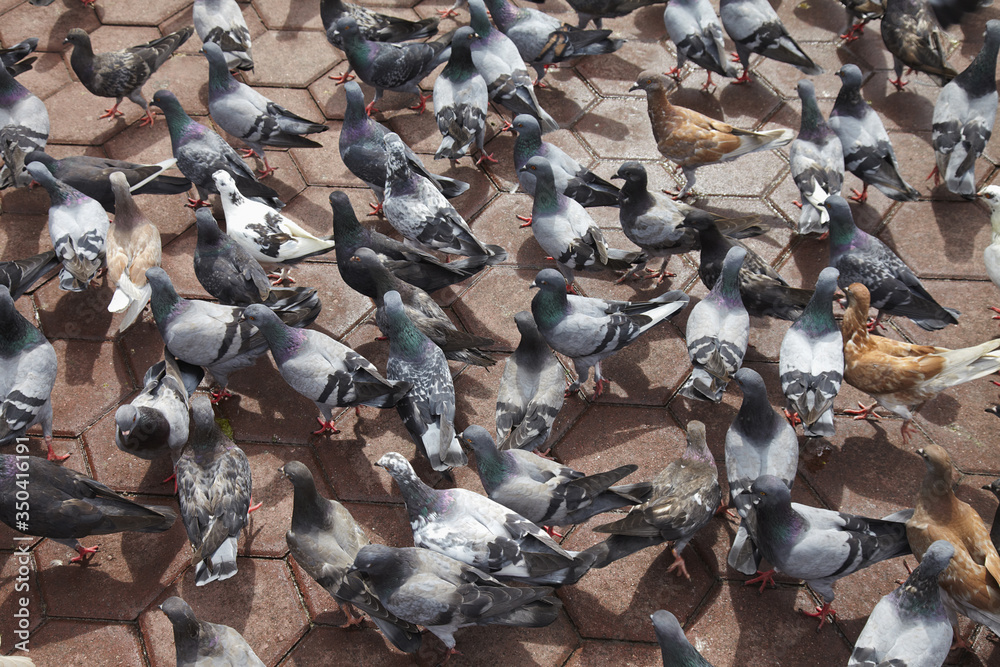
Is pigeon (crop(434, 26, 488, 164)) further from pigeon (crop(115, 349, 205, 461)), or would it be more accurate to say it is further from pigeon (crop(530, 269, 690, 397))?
pigeon (crop(115, 349, 205, 461))

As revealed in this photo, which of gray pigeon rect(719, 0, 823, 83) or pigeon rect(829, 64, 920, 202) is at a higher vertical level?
gray pigeon rect(719, 0, 823, 83)

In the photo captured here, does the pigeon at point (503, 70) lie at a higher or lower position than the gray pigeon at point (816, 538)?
higher

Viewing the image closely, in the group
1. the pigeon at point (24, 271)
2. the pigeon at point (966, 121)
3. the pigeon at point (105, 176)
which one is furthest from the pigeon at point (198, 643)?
the pigeon at point (966, 121)

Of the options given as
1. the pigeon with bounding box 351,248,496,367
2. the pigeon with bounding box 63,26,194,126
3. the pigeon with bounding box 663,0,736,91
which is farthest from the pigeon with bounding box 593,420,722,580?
the pigeon with bounding box 63,26,194,126

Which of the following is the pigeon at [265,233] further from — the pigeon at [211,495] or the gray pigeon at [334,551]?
the gray pigeon at [334,551]

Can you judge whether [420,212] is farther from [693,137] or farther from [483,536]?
[483,536]

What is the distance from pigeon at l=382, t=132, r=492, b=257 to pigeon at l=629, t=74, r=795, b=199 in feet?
6.04

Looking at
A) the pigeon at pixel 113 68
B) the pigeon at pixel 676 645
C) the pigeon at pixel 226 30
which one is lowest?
the pigeon at pixel 676 645

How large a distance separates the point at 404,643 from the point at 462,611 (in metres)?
0.39

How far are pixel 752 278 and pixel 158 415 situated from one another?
3.91 meters

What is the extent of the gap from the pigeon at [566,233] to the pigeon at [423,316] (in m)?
0.93

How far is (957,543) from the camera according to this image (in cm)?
392

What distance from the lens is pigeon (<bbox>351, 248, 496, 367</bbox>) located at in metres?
4.96

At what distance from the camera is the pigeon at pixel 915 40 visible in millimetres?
6625
